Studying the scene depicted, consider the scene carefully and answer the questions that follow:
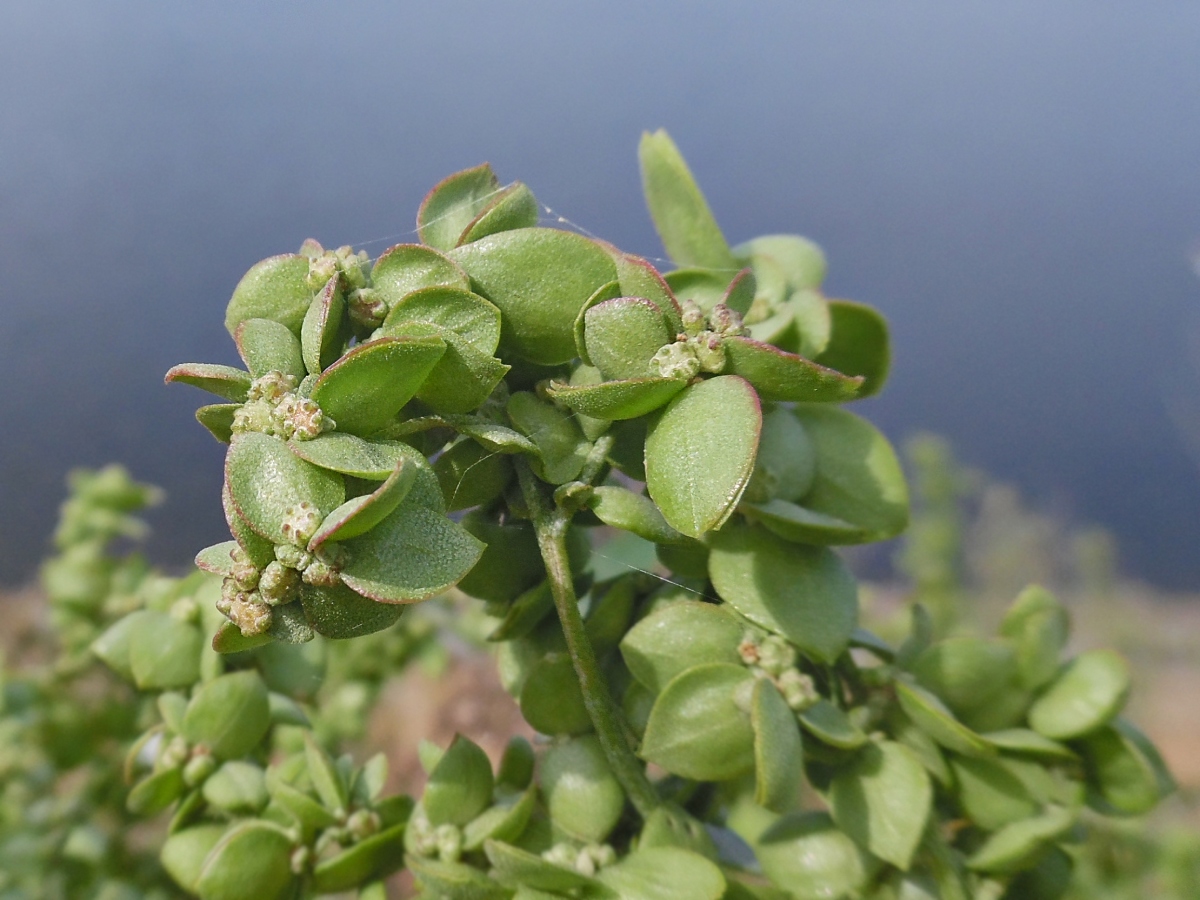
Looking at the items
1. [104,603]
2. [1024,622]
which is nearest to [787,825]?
[1024,622]

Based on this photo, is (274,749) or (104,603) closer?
(274,749)

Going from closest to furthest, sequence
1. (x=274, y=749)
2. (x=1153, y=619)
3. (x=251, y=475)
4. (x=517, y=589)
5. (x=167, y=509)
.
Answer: (x=251, y=475)
(x=517, y=589)
(x=274, y=749)
(x=167, y=509)
(x=1153, y=619)

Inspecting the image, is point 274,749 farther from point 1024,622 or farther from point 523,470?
point 1024,622

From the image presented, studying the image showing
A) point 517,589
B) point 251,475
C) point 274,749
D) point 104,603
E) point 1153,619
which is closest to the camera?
point 251,475

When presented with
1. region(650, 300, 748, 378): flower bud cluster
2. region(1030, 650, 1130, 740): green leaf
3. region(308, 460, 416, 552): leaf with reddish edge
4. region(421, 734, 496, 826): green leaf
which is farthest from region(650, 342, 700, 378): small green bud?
region(1030, 650, 1130, 740): green leaf

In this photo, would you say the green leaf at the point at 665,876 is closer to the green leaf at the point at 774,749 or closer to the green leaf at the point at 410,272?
the green leaf at the point at 774,749

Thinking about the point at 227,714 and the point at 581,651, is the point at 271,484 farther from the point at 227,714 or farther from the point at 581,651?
the point at 227,714

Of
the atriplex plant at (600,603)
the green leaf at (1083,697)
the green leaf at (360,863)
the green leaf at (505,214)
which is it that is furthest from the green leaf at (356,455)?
the green leaf at (1083,697)

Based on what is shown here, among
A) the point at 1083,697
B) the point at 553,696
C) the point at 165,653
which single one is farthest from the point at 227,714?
the point at 1083,697
